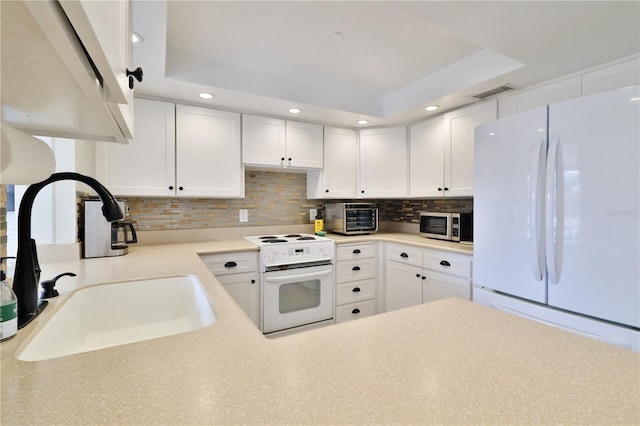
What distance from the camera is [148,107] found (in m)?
2.29

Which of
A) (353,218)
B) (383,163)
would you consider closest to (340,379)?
(353,218)

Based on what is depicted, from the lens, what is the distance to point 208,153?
2.53 metres

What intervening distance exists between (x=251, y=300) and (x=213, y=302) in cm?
152

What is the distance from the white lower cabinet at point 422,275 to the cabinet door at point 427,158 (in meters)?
0.63

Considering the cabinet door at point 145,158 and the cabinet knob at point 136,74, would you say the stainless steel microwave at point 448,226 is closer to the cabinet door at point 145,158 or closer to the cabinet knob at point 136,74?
the cabinet door at point 145,158

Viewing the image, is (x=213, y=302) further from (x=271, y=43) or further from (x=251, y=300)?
(x=271, y=43)

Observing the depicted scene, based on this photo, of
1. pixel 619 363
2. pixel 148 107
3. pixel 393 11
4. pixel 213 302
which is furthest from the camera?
pixel 148 107

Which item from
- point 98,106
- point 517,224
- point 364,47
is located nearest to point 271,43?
point 364,47

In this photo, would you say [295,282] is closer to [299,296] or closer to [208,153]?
[299,296]

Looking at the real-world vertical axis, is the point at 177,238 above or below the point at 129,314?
above

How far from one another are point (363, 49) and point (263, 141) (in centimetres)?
121

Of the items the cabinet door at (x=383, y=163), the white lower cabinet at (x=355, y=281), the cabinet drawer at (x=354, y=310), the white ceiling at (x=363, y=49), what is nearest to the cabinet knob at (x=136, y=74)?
the white ceiling at (x=363, y=49)

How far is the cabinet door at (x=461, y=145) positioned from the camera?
2.40 metres

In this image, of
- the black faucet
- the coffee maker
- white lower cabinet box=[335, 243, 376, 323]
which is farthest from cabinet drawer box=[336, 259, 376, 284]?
the black faucet
